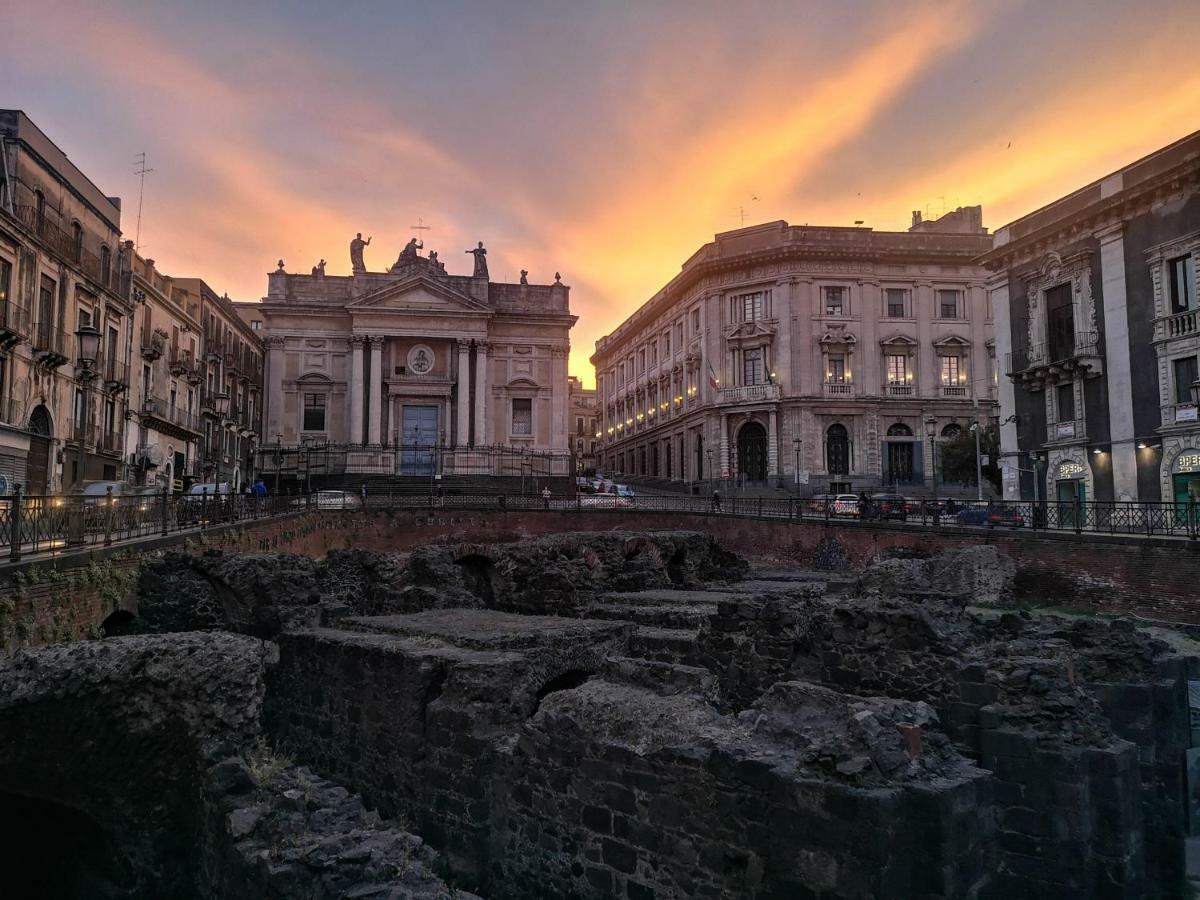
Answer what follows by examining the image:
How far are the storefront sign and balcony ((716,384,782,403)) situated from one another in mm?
24884

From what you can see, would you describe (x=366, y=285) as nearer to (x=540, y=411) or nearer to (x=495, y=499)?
(x=540, y=411)

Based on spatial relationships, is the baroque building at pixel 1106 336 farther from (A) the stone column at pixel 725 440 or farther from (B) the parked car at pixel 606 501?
(A) the stone column at pixel 725 440

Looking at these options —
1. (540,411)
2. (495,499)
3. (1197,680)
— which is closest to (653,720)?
(1197,680)

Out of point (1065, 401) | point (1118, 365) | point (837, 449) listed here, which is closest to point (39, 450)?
point (1065, 401)

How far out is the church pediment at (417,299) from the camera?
48.0 metres

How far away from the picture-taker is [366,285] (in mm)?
50156

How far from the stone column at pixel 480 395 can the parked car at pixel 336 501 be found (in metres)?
18.2

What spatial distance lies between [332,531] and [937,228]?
47.4 m

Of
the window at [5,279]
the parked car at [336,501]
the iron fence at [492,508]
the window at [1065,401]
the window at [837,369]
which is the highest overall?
the window at [837,369]

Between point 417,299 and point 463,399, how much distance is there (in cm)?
679

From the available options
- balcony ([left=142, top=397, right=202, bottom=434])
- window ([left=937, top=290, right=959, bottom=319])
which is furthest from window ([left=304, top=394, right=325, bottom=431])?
window ([left=937, top=290, right=959, bottom=319])

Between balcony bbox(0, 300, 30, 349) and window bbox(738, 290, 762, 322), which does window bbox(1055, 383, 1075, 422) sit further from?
balcony bbox(0, 300, 30, 349)

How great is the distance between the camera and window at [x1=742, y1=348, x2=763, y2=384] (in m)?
49.8

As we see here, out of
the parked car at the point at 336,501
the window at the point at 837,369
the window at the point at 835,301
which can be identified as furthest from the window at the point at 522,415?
the parked car at the point at 336,501
